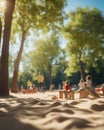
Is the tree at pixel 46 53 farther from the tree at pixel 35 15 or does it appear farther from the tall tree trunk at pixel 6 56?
the tall tree trunk at pixel 6 56

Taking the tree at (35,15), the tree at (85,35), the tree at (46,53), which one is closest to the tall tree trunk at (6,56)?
the tree at (35,15)

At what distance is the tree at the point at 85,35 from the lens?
46.2 meters

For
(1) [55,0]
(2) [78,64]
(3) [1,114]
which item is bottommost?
(3) [1,114]

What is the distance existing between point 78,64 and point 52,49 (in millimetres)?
19553

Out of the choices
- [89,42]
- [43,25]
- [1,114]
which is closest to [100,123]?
[1,114]

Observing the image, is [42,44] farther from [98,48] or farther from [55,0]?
[55,0]

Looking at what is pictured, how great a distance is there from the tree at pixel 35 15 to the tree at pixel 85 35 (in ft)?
42.7

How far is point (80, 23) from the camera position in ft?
161

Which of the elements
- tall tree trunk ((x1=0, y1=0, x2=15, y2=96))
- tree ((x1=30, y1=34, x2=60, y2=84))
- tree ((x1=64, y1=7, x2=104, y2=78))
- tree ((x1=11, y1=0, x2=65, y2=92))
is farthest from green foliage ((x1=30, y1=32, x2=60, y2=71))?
tall tree trunk ((x1=0, y1=0, x2=15, y2=96))

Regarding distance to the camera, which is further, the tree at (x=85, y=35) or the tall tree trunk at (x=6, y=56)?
the tree at (x=85, y=35)

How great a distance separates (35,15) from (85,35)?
17964 millimetres

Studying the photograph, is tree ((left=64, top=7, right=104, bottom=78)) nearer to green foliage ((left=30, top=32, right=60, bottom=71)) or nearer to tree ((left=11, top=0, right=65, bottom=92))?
tree ((left=11, top=0, right=65, bottom=92))

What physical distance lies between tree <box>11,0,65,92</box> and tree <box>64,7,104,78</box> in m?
13.0

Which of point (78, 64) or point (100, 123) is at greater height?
point (78, 64)
